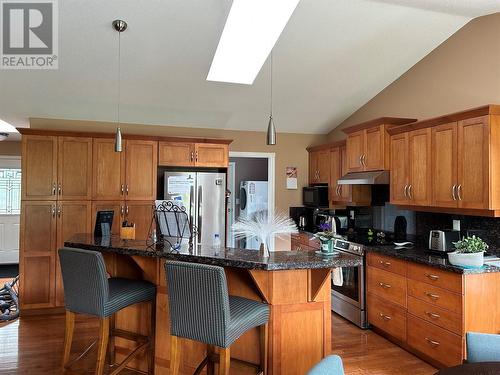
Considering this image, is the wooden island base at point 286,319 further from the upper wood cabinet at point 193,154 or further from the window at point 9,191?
the window at point 9,191

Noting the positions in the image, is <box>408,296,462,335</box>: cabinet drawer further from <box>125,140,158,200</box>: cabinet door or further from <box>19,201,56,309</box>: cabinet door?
<box>19,201,56,309</box>: cabinet door

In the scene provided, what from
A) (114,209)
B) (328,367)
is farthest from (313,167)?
(328,367)

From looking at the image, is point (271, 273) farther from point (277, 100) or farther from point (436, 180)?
point (277, 100)

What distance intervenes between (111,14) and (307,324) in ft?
9.65

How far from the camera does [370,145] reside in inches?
171

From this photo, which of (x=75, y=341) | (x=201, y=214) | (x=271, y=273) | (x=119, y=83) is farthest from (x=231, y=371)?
(x=119, y=83)

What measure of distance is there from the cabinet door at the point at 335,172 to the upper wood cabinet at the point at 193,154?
1.47m

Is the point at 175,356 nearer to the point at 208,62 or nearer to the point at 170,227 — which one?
the point at 170,227

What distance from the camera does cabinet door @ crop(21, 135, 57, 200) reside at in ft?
14.2

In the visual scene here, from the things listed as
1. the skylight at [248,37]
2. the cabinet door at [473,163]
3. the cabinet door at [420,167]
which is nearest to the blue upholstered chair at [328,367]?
the cabinet door at [473,163]

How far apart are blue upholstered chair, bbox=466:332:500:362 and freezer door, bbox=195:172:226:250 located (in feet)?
10.9

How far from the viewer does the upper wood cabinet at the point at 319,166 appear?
17.7 feet

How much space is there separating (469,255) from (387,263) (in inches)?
35.3

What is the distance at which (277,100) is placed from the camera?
495 centimetres
